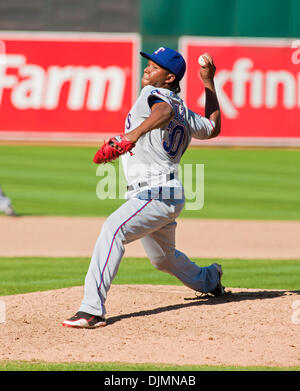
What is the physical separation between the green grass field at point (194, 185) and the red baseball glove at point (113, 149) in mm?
8101

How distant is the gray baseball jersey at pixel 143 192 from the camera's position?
5695 mm

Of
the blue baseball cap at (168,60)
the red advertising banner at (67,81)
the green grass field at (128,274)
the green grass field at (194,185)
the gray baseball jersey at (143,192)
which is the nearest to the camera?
the gray baseball jersey at (143,192)

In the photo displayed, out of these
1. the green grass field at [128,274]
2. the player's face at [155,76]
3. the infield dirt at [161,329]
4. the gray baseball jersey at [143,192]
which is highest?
the player's face at [155,76]

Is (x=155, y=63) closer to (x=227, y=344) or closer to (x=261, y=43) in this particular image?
(x=227, y=344)

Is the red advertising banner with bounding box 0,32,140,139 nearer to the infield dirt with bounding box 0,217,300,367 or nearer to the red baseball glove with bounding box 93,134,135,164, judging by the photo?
the infield dirt with bounding box 0,217,300,367

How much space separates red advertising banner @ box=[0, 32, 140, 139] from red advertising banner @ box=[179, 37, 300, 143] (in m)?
1.81

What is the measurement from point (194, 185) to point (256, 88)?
5.93 meters

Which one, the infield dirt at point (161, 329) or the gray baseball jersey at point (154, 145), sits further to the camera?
the gray baseball jersey at point (154, 145)

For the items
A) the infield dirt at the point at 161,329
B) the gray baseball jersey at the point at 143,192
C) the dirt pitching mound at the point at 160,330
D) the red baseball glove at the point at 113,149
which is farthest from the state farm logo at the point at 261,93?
the red baseball glove at the point at 113,149

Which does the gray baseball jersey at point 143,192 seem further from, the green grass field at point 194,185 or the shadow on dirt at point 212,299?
the green grass field at point 194,185

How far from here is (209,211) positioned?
14.1m

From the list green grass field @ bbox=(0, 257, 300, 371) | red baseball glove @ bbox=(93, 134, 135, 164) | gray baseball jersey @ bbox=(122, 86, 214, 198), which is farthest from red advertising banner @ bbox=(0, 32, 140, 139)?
red baseball glove @ bbox=(93, 134, 135, 164)

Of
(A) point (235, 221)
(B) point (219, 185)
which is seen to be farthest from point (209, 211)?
(B) point (219, 185)

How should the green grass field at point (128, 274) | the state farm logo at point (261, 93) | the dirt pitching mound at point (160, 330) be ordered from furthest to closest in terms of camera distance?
the state farm logo at point (261, 93) → the green grass field at point (128, 274) → the dirt pitching mound at point (160, 330)
